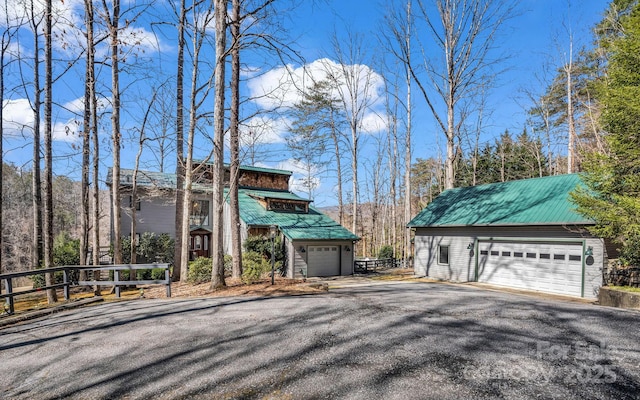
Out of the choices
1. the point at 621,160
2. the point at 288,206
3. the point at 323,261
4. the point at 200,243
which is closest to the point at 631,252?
the point at 621,160

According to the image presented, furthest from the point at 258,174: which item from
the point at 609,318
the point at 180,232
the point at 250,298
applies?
the point at 609,318

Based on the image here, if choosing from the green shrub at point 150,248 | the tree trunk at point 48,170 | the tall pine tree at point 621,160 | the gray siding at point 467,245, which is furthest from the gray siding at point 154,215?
the tall pine tree at point 621,160

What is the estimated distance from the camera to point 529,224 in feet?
45.6

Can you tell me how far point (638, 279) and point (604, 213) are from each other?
123 inches

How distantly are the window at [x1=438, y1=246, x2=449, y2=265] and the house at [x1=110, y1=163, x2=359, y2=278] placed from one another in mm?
4974

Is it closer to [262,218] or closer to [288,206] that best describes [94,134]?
[262,218]

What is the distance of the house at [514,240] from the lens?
504 inches

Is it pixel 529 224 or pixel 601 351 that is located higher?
pixel 529 224

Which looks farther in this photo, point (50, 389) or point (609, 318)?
point (609, 318)

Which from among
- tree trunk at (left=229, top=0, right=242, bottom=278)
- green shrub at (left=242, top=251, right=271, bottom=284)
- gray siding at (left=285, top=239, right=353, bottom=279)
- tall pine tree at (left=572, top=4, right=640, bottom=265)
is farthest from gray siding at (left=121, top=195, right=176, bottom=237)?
tall pine tree at (left=572, top=4, right=640, bottom=265)

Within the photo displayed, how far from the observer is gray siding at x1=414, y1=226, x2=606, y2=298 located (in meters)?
12.4

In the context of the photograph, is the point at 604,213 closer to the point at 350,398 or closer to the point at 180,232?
the point at 350,398

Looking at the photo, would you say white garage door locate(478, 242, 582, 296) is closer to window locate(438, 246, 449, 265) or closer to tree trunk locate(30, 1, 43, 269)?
window locate(438, 246, 449, 265)

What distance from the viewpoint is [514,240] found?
48.9ft
